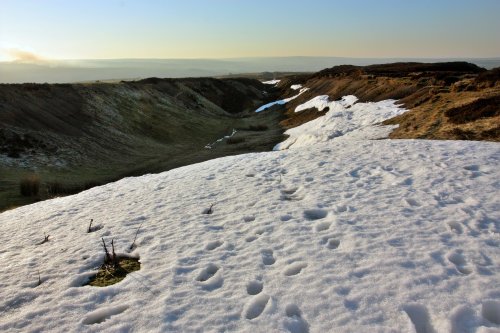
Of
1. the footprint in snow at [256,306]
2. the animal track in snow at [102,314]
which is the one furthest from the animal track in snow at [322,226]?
the animal track in snow at [102,314]

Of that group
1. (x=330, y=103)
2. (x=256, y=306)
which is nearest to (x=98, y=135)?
(x=330, y=103)

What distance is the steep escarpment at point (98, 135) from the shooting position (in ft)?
91.8

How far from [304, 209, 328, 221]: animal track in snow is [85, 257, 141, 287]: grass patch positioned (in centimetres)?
430

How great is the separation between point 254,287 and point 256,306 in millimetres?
612

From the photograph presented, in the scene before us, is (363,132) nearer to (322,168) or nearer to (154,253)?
(322,168)

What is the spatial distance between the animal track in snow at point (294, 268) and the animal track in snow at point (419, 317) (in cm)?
204

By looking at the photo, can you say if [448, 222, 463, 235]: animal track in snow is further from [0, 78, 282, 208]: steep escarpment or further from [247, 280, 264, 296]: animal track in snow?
[0, 78, 282, 208]: steep escarpment

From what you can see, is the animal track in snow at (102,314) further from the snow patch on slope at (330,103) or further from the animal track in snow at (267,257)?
the snow patch on slope at (330,103)

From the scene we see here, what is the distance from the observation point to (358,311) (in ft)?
19.2

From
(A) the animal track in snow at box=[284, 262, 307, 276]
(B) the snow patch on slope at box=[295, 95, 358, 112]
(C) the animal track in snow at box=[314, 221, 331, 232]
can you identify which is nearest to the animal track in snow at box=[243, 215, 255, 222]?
(C) the animal track in snow at box=[314, 221, 331, 232]

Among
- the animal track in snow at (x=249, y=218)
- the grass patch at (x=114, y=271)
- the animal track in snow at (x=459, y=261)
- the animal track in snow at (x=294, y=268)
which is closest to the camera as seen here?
the animal track in snow at (x=459, y=261)

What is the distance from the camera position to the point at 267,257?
7.91 metres

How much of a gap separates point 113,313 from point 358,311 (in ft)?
Result: 13.6

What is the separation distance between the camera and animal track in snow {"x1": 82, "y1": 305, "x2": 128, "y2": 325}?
21.1 ft
